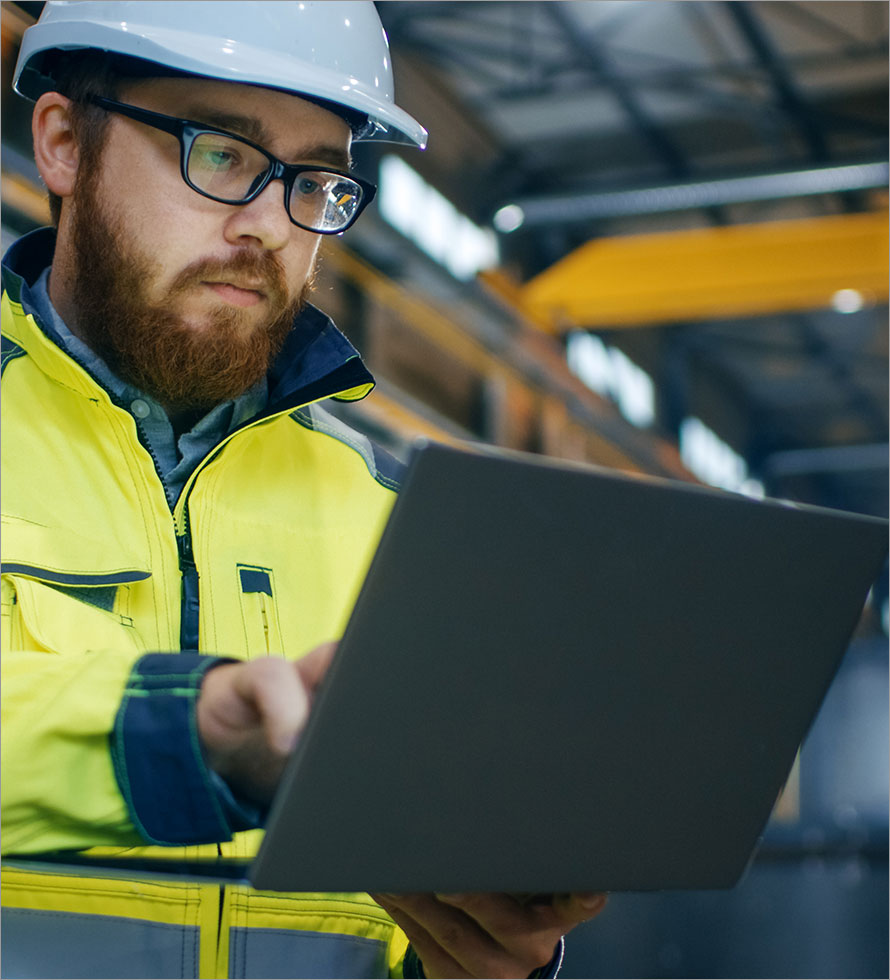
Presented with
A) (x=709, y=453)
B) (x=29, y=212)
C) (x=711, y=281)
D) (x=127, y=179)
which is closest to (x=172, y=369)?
(x=127, y=179)

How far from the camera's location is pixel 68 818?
106 cm

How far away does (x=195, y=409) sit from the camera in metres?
1.70

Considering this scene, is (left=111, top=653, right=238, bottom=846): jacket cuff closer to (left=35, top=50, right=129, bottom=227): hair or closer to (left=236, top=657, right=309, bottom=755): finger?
(left=236, top=657, right=309, bottom=755): finger

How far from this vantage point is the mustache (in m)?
1.56

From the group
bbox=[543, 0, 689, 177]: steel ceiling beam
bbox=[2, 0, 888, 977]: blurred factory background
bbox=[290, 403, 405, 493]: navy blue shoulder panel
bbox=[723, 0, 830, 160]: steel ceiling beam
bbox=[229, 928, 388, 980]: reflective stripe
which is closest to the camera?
bbox=[229, 928, 388, 980]: reflective stripe

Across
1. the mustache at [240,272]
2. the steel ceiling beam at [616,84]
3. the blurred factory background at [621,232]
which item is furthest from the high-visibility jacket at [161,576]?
the steel ceiling beam at [616,84]

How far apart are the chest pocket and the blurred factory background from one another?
16.8 feet

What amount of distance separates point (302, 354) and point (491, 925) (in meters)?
0.79

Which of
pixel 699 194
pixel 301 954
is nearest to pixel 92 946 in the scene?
pixel 301 954

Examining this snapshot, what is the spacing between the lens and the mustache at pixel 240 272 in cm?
156

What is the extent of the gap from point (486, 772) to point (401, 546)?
204mm

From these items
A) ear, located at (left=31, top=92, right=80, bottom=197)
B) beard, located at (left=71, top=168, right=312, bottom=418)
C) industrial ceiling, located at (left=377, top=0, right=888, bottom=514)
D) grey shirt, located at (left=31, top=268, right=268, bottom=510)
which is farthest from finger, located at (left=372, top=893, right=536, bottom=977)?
A: industrial ceiling, located at (left=377, top=0, right=888, bottom=514)

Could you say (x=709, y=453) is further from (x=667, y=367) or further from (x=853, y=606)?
(x=853, y=606)

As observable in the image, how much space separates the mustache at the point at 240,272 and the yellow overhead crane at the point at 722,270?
838 centimetres
